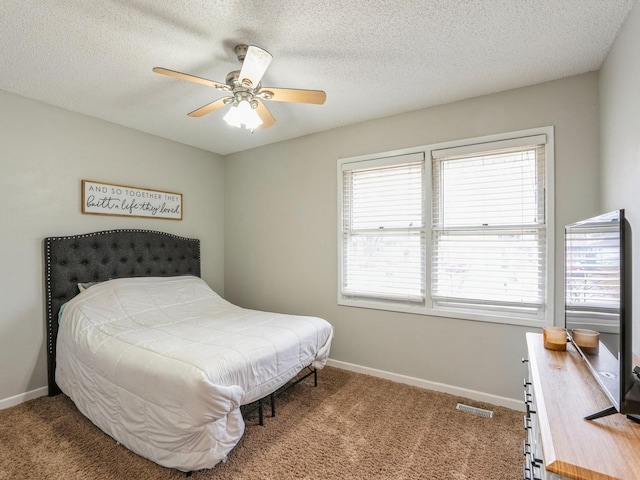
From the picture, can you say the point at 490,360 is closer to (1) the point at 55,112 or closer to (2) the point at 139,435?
(2) the point at 139,435

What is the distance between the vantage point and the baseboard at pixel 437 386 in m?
2.33

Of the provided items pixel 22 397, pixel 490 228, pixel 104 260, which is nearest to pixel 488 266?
pixel 490 228

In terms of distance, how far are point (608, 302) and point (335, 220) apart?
2272 millimetres

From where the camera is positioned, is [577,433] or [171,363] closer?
[577,433]

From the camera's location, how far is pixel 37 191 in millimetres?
2496

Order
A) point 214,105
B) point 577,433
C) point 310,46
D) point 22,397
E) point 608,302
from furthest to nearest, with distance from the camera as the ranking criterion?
point 22,397 → point 214,105 → point 310,46 → point 608,302 → point 577,433

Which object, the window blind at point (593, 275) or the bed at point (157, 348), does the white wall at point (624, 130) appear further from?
the bed at point (157, 348)

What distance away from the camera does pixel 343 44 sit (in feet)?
5.95

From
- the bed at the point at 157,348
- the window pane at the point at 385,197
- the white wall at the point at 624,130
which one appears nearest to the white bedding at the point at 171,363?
the bed at the point at 157,348

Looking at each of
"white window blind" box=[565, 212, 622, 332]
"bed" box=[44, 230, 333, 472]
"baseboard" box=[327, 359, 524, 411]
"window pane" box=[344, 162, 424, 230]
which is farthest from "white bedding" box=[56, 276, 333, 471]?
"white window blind" box=[565, 212, 622, 332]

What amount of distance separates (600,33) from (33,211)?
4001 mm

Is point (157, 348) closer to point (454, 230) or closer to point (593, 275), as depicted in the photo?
point (593, 275)

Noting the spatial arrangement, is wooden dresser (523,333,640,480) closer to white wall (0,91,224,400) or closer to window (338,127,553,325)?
window (338,127,553,325)

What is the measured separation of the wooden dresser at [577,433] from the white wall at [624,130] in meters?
0.50
